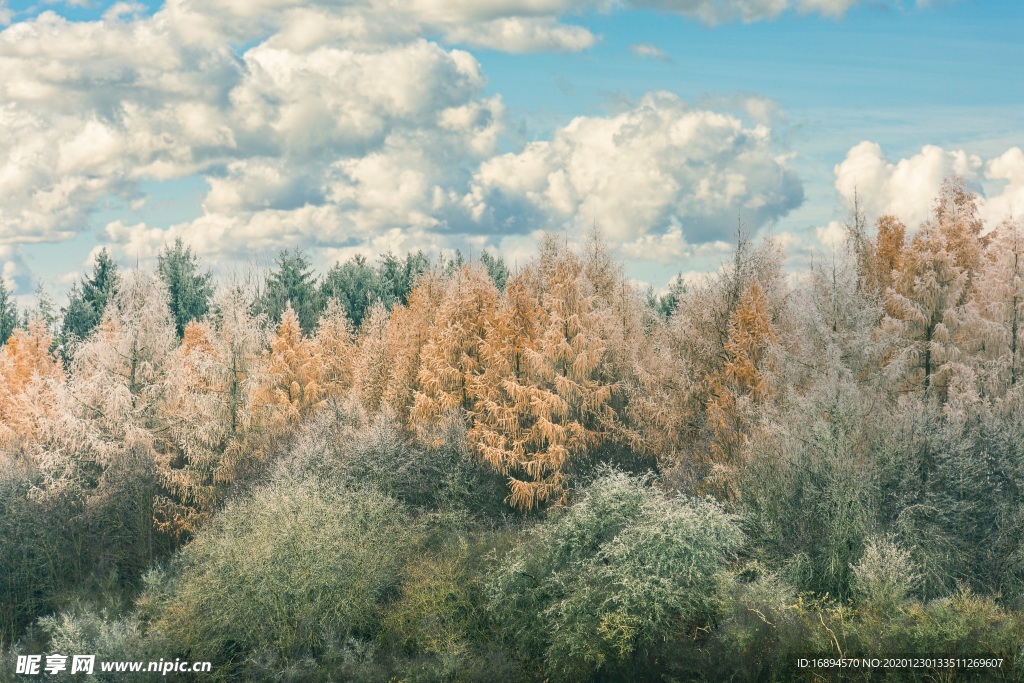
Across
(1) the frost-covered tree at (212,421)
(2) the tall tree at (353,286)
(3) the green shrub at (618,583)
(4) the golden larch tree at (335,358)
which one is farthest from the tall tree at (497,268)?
(3) the green shrub at (618,583)

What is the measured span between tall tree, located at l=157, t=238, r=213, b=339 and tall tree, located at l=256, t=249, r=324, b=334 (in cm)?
508

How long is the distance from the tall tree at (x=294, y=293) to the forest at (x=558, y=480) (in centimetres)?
2724

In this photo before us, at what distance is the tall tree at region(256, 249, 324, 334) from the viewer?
73.1 m

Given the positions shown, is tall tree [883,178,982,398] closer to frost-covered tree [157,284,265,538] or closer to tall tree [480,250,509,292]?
frost-covered tree [157,284,265,538]

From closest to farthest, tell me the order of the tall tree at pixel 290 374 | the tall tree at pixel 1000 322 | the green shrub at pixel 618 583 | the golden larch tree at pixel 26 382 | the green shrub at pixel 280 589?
1. the green shrub at pixel 618 583
2. the green shrub at pixel 280 589
3. the tall tree at pixel 1000 322
4. the golden larch tree at pixel 26 382
5. the tall tree at pixel 290 374

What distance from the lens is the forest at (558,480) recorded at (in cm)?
1852

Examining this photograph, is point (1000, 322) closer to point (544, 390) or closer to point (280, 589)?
point (544, 390)

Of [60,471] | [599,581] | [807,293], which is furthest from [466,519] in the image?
[60,471]

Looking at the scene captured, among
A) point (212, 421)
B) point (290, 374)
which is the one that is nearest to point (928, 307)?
point (212, 421)

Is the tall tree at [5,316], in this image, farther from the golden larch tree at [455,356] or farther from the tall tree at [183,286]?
the golden larch tree at [455,356]

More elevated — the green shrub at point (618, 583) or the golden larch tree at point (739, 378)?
the golden larch tree at point (739, 378)

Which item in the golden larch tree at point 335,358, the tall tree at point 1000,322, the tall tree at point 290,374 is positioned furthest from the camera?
the golden larch tree at point 335,358

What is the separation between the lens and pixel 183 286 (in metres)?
71.3

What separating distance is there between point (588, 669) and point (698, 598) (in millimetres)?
2726
